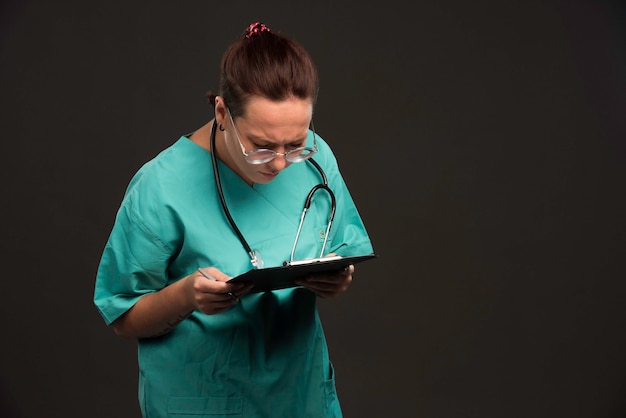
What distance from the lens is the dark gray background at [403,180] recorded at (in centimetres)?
319

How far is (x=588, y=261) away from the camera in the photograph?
3568 mm

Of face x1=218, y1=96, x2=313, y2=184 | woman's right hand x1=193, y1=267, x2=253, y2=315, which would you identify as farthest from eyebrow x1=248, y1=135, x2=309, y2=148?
woman's right hand x1=193, y1=267, x2=253, y2=315

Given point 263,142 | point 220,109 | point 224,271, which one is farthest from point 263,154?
point 224,271

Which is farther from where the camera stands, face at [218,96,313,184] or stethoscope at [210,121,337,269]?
stethoscope at [210,121,337,269]

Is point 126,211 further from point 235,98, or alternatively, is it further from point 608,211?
point 608,211

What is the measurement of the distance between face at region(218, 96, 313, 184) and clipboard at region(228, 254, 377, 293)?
23 centimetres

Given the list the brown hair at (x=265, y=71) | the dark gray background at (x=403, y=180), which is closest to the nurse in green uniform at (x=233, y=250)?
the brown hair at (x=265, y=71)

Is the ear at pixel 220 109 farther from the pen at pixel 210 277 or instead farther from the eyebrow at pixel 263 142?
the pen at pixel 210 277

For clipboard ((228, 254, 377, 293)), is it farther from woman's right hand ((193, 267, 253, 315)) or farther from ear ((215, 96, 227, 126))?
ear ((215, 96, 227, 126))

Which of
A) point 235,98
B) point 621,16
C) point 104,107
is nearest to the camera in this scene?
point 235,98

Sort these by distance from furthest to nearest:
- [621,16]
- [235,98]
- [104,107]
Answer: [621,16], [104,107], [235,98]

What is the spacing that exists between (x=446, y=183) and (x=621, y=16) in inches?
34.6

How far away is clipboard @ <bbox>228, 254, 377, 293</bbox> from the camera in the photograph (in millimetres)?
1700

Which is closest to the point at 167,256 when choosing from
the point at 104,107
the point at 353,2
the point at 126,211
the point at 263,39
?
the point at 126,211
